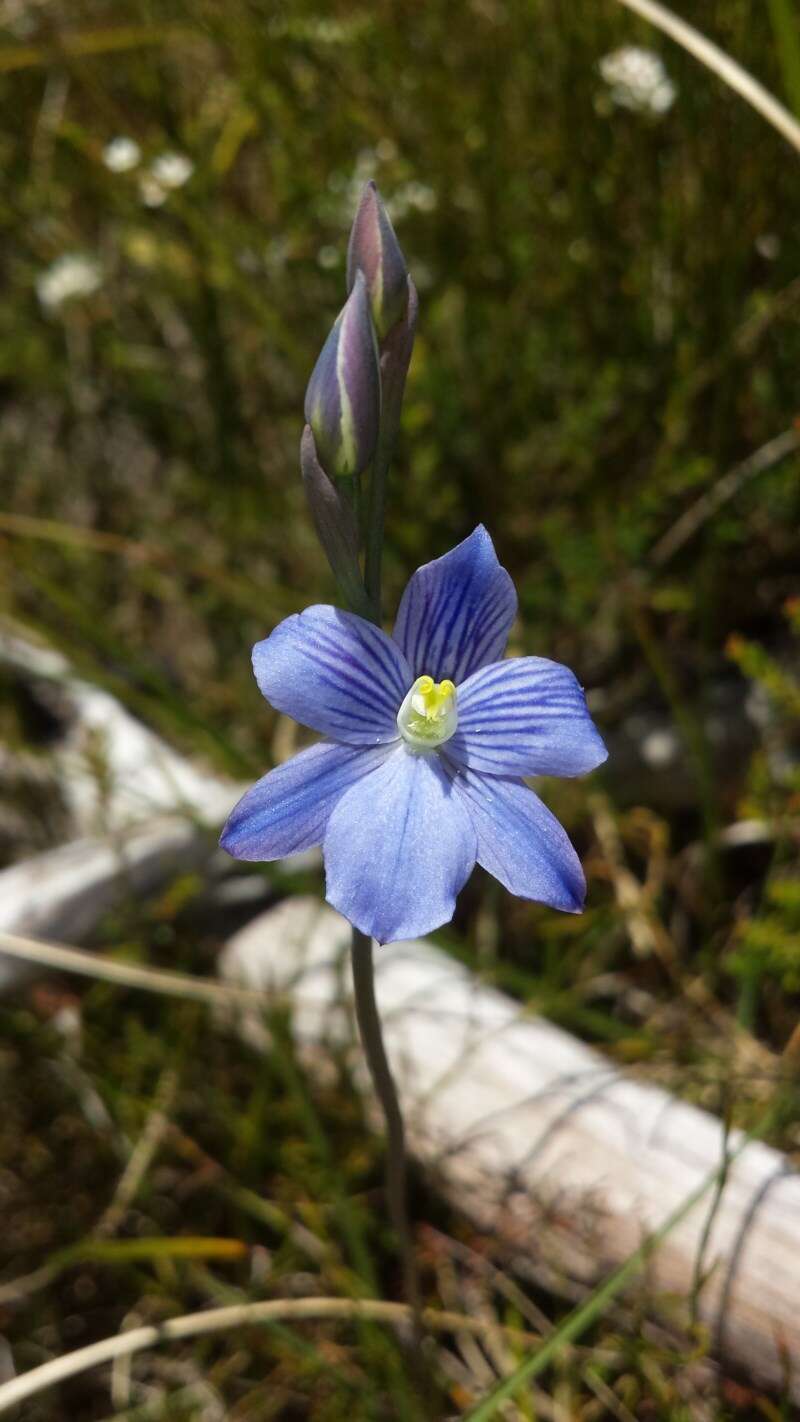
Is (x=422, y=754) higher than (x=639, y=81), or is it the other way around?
(x=639, y=81)

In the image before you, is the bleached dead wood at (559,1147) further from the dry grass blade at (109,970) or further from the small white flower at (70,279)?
the small white flower at (70,279)

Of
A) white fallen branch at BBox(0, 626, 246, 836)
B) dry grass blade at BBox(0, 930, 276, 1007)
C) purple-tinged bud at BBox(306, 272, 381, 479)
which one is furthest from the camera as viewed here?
white fallen branch at BBox(0, 626, 246, 836)

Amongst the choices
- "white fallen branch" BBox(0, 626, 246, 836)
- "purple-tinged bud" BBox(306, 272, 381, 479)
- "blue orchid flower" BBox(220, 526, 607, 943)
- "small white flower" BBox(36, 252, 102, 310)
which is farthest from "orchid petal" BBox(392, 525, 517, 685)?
"small white flower" BBox(36, 252, 102, 310)

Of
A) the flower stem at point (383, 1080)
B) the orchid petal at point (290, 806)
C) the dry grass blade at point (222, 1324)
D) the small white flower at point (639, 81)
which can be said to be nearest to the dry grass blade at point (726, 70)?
the small white flower at point (639, 81)

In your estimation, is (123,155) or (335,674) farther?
(123,155)

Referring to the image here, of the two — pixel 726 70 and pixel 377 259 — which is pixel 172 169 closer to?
pixel 726 70

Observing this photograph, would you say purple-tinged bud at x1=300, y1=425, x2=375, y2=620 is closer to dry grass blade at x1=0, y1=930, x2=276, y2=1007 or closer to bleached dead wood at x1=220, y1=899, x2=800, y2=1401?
bleached dead wood at x1=220, y1=899, x2=800, y2=1401

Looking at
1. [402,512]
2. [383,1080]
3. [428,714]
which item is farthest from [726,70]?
[383,1080]
